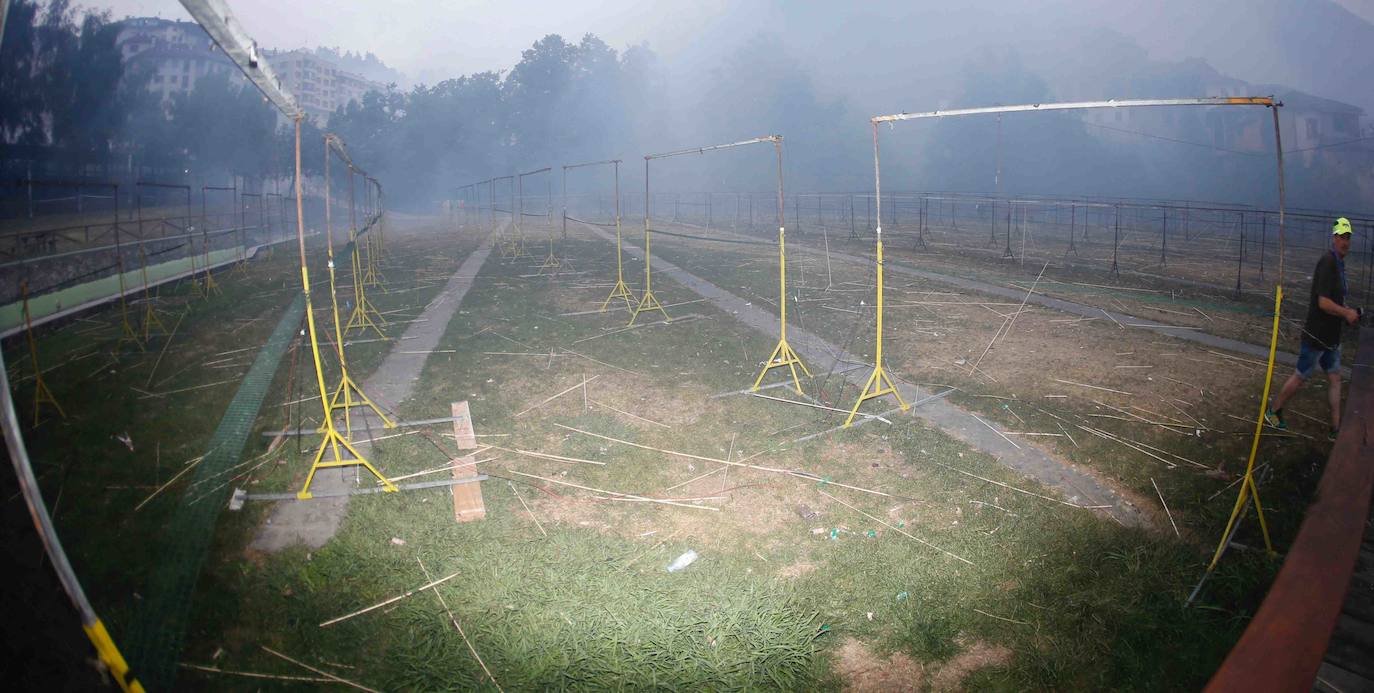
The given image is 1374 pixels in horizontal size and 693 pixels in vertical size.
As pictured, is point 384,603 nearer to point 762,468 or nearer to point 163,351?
point 762,468

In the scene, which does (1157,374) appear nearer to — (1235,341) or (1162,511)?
(1235,341)

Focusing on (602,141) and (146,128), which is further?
(602,141)

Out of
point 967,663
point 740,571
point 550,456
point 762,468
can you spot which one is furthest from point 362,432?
point 967,663

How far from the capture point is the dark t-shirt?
6.07 m

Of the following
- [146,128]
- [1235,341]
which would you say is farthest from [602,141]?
[1235,341]

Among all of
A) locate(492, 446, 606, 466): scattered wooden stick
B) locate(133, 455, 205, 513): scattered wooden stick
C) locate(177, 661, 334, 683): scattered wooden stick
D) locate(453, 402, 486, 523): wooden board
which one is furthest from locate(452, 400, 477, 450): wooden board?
locate(177, 661, 334, 683): scattered wooden stick

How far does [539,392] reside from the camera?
793cm

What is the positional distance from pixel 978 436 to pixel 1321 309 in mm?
3358

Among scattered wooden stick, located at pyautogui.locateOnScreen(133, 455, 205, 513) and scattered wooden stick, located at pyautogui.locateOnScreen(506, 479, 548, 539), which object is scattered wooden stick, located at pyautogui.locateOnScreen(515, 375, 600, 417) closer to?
scattered wooden stick, located at pyautogui.locateOnScreen(506, 479, 548, 539)

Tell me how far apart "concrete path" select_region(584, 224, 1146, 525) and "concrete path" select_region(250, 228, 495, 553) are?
17.0 feet

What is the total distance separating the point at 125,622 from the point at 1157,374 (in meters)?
10.1

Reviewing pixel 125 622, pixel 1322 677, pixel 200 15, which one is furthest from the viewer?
pixel 125 622

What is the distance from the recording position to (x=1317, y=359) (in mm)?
6336

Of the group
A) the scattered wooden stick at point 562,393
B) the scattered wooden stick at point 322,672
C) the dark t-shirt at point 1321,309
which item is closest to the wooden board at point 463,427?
the scattered wooden stick at point 562,393
